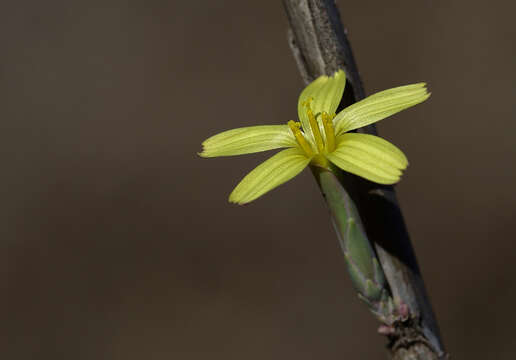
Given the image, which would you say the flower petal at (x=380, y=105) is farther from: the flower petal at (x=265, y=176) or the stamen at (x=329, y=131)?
the flower petal at (x=265, y=176)

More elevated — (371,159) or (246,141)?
(246,141)

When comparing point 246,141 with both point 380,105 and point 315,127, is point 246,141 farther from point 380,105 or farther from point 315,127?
point 380,105

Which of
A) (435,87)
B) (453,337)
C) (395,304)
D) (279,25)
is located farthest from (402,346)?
(279,25)

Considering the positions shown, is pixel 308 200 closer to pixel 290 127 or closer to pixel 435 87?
pixel 435 87

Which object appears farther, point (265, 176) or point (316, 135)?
point (316, 135)

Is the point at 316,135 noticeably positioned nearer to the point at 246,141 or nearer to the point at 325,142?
the point at 325,142

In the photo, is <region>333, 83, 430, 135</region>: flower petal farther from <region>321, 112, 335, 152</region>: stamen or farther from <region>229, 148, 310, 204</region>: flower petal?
<region>229, 148, 310, 204</region>: flower petal

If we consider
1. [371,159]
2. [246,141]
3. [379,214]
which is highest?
[246,141]

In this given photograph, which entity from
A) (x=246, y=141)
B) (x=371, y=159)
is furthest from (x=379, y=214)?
(x=246, y=141)

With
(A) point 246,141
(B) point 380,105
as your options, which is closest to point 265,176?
(A) point 246,141
